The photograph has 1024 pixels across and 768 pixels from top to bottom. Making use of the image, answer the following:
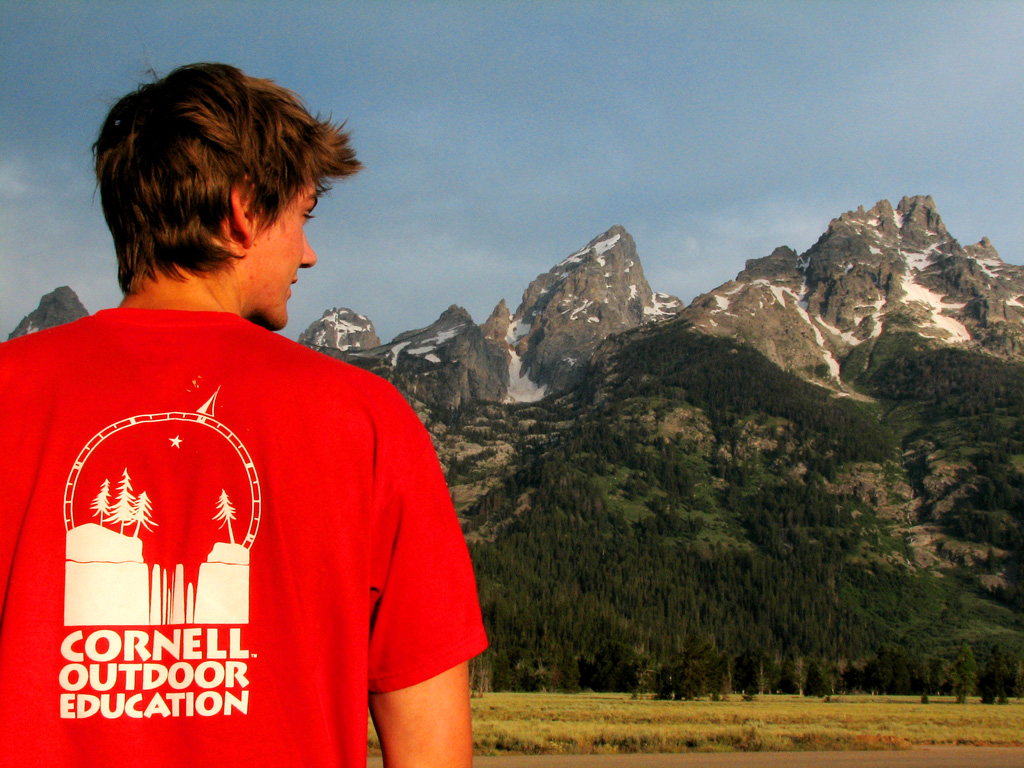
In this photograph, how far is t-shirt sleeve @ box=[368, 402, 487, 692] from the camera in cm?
223

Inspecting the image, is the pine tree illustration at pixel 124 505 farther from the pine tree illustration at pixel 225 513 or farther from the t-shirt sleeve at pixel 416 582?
the t-shirt sleeve at pixel 416 582

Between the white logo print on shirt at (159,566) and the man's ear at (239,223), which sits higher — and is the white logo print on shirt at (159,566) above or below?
below

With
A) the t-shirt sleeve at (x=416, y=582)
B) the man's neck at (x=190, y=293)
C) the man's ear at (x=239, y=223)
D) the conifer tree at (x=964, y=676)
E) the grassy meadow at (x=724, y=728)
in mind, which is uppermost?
the man's ear at (x=239, y=223)

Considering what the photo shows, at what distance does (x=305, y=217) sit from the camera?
277 centimetres

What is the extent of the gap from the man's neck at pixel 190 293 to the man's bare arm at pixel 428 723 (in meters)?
1.32

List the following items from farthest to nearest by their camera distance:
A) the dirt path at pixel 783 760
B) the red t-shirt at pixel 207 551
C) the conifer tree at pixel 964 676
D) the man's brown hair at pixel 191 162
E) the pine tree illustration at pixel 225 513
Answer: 1. the conifer tree at pixel 964 676
2. the dirt path at pixel 783 760
3. the man's brown hair at pixel 191 162
4. the pine tree illustration at pixel 225 513
5. the red t-shirt at pixel 207 551

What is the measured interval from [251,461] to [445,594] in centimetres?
66

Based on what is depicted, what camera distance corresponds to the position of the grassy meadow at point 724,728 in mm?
40000

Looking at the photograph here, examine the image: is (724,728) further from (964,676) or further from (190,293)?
(964,676)

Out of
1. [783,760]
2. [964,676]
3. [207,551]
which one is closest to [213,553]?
[207,551]

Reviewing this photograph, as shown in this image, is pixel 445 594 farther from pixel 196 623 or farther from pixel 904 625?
pixel 904 625

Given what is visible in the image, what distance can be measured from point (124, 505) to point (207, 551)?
0.84 feet

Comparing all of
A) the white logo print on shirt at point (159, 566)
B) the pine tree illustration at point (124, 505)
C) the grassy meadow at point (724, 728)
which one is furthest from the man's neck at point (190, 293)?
the grassy meadow at point (724, 728)

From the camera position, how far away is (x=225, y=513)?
2.17 m
